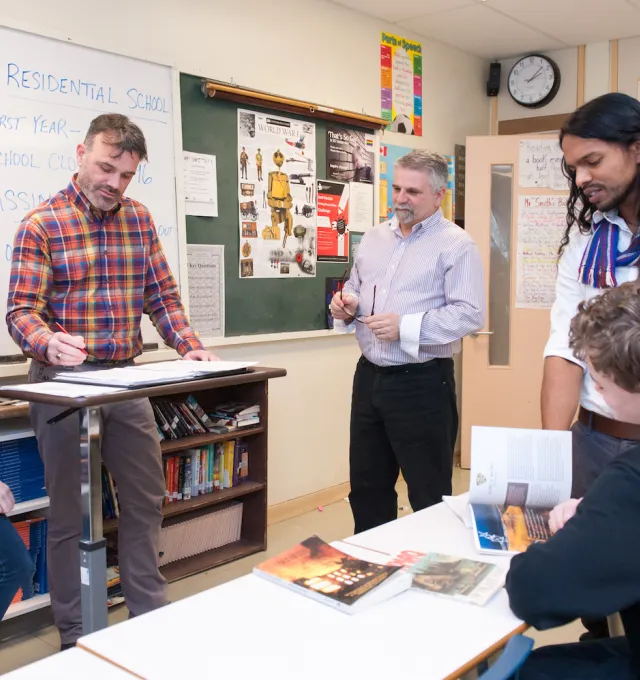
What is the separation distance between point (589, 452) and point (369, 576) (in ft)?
2.50

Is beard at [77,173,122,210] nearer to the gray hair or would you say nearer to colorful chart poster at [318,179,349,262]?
the gray hair

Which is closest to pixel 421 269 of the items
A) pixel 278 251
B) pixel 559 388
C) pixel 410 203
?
pixel 410 203

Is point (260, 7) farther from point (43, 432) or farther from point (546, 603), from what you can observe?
point (546, 603)

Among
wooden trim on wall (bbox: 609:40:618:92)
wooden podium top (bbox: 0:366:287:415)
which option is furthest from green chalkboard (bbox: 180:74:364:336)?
wooden trim on wall (bbox: 609:40:618:92)

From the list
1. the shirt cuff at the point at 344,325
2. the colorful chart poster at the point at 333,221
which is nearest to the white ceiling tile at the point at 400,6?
the colorful chart poster at the point at 333,221

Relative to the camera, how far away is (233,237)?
133 inches

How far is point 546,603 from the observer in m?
1.07

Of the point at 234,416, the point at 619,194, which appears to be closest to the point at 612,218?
the point at 619,194

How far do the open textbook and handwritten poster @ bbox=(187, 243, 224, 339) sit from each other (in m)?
1.94

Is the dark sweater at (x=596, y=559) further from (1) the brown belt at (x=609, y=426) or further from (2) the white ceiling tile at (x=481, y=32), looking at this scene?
(2) the white ceiling tile at (x=481, y=32)

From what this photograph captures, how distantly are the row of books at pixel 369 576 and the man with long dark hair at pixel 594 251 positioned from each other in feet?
1.84

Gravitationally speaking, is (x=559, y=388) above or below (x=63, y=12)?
below

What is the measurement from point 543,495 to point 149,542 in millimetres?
1389

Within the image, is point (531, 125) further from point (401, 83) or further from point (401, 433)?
point (401, 433)
